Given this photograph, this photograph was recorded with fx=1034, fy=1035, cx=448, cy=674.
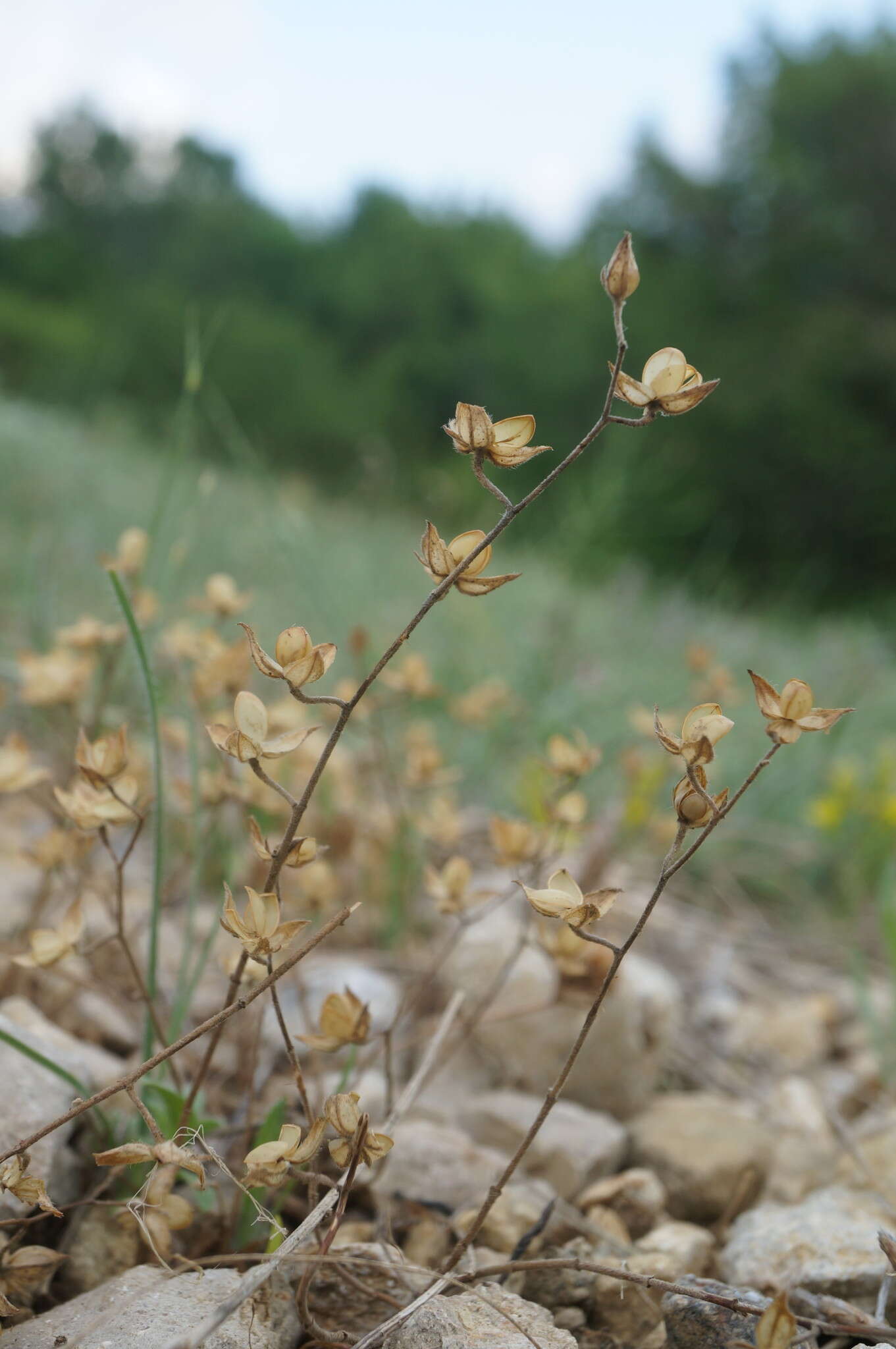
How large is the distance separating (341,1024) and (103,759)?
0.19 metres

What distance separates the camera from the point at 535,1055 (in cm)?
99

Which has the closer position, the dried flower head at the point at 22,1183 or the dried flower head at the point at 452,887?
the dried flower head at the point at 22,1183

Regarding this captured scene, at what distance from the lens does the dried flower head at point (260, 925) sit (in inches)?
18.4

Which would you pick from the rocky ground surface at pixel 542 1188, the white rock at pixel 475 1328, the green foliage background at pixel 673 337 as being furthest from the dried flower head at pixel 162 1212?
the green foliage background at pixel 673 337

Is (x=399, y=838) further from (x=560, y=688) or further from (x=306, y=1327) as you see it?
(x=560, y=688)

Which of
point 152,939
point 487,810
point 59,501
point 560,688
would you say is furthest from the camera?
point 59,501

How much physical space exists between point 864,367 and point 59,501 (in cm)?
884

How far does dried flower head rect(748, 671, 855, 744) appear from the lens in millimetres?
462

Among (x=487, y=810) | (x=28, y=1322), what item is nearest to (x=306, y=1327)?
(x=28, y=1322)

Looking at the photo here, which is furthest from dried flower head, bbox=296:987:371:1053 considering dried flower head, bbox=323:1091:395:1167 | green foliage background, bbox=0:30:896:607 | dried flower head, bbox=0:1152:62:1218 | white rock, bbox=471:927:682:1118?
green foliage background, bbox=0:30:896:607

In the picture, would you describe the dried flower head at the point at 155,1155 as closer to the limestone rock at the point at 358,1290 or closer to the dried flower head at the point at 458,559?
the limestone rock at the point at 358,1290

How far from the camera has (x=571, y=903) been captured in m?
0.47

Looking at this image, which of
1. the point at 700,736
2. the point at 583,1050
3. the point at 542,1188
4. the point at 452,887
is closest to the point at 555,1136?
the point at 542,1188

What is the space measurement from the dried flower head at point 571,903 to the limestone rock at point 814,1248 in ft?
0.93
